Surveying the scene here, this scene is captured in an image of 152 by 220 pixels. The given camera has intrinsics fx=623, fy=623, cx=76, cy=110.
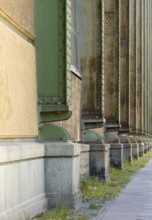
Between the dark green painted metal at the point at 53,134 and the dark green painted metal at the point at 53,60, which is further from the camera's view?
the dark green painted metal at the point at 53,60

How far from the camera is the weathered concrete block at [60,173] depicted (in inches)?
369

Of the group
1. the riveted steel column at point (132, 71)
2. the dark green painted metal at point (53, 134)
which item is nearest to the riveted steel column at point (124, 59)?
the riveted steel column at point (132, 71)

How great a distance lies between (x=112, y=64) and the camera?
859 inches

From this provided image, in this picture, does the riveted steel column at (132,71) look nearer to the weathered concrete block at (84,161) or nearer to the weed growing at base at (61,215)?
the weathered concrete block at (84,161)

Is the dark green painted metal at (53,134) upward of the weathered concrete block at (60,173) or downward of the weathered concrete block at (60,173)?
upward

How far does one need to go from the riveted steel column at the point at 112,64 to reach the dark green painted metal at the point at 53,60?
11440 millimetres

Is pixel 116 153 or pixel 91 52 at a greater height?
pixel 91 52

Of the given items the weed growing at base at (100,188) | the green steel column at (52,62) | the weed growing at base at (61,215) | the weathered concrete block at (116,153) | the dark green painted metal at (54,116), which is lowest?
the weed growing at base at (100,188)

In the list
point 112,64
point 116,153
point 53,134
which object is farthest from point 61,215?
point 112,64

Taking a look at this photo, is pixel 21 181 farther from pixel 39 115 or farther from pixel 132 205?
pixel 132 205

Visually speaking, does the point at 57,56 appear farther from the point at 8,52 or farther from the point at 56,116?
the point at 8,52

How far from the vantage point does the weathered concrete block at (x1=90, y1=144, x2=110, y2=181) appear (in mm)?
15117

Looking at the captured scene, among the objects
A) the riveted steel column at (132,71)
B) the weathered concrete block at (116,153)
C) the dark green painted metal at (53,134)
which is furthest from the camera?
the riveted steel column at (132,71)

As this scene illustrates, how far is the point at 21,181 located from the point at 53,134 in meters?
2.03
